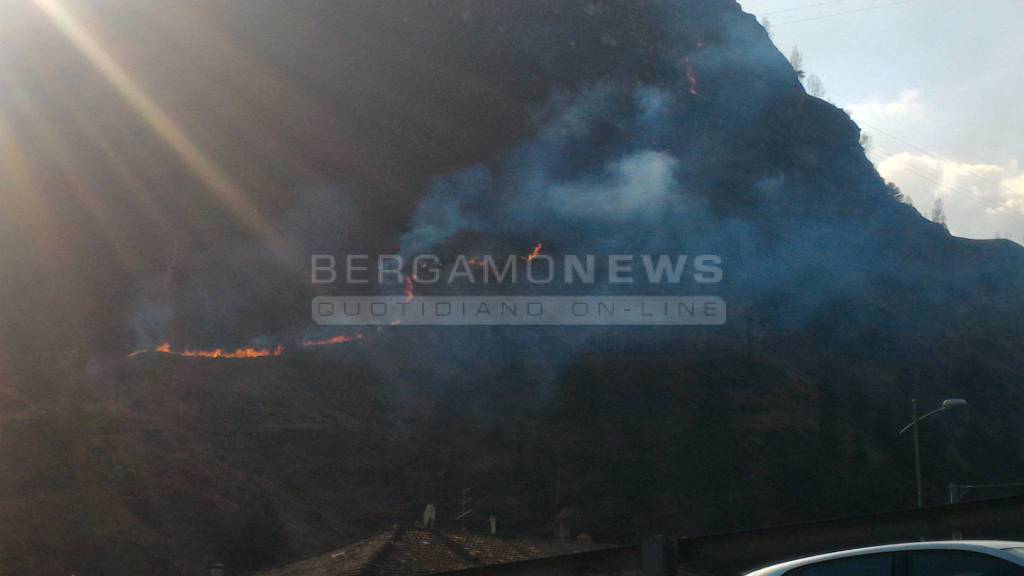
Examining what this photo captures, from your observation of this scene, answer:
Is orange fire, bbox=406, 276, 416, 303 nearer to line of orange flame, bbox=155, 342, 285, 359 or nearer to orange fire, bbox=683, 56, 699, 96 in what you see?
→ line of orange flame, bbox=155, 342, 285, 359

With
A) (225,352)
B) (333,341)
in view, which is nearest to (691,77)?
(333,341)

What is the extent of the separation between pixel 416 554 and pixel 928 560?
24.7m

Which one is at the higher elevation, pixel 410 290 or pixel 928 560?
pixel 410 290

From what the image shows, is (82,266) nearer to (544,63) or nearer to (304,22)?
(304,22)

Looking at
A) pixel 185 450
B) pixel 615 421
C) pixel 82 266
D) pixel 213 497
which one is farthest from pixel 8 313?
pixel 615 421

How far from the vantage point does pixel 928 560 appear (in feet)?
21.8

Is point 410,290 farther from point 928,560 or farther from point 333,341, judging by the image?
point 928,560

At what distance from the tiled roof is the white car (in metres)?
20.6

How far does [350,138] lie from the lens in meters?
96.6

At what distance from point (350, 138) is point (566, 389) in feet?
112

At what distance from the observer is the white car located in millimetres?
6312

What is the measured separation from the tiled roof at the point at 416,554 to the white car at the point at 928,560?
67.6 ft

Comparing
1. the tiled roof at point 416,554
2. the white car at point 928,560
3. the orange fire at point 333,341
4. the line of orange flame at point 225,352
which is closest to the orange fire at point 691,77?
the orange fire at point 333,341

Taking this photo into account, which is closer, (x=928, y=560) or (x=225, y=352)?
(x=928, y=560)
